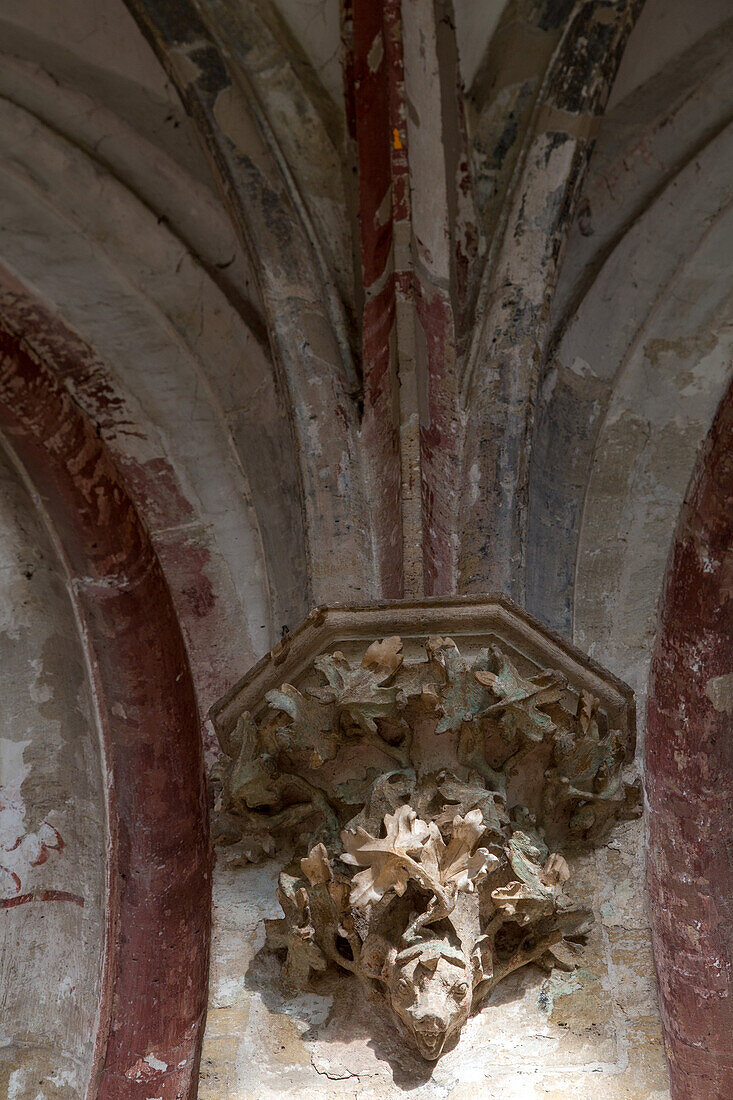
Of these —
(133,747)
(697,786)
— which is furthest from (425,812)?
(133,747)

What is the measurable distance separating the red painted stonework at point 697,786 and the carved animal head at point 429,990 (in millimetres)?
518

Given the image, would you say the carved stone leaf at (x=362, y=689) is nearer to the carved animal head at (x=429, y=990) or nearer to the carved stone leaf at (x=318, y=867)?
the carved stone leaf at (x=318, y=867)

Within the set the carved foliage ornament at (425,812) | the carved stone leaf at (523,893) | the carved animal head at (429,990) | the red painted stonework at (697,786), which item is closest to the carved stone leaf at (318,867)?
the carved foliage ornament at (425,812)

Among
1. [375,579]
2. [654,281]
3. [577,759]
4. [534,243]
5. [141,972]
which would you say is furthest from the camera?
[654,281]

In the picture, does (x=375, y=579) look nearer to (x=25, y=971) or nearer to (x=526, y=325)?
(x=526, y=325)

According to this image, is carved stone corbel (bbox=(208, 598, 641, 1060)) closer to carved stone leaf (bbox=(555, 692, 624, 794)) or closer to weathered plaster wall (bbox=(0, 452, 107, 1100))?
carved stone leaf (bbox=(555, 692, 624, 794))

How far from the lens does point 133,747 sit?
12.5 ft

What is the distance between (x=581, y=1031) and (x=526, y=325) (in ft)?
6.45

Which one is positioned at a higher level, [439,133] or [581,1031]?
[439,133]

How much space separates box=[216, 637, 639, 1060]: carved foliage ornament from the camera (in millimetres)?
2740

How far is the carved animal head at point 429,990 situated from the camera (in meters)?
2.62

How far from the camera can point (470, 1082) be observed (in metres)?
2.66

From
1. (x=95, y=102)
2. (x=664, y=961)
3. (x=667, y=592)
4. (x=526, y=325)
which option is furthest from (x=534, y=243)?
(x=664, y=961)

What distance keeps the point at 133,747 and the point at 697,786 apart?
56.6 inches
